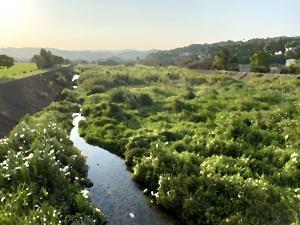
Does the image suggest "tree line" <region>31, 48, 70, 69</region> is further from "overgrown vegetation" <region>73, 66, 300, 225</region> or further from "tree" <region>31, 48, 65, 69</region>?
"overgrown vegetation" <region>73, 66, 300, 225</region>

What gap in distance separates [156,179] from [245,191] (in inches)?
295

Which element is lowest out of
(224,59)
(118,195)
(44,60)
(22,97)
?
(44,60)

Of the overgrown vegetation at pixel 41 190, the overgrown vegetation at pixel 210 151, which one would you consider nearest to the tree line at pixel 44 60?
the overgrown vegetation at pixel 210 151

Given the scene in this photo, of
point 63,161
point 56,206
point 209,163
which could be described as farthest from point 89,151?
point 56,206

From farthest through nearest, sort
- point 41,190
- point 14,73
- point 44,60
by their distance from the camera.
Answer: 1. point 44,60
2. point 14,73
3. point 41,190

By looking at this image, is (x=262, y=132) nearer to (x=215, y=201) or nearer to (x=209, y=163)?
(x=209, y=163)

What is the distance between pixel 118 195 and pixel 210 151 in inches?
355

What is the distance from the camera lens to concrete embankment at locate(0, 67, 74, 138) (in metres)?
50.6

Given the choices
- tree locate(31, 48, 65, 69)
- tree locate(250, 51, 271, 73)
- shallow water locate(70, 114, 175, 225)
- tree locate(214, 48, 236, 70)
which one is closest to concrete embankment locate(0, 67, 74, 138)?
shallow water locate(70, 114, 175, 225)

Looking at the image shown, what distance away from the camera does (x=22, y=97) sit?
64.6 metres

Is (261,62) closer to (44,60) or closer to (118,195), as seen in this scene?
(44,60)

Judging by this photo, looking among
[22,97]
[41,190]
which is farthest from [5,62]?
[41,190]

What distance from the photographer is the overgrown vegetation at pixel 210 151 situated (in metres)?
24.4

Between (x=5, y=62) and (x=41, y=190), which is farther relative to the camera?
(x=5, y=62)
